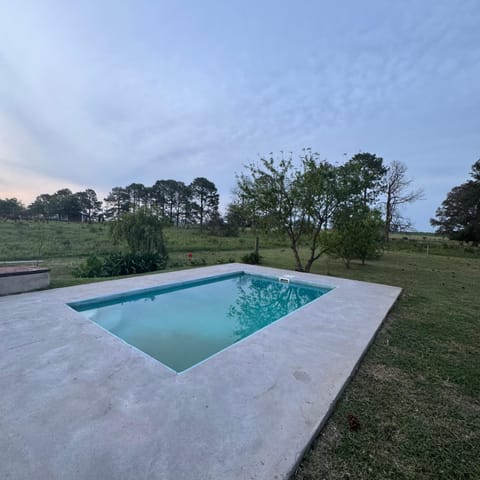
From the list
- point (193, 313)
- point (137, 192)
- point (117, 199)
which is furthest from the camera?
point (117, 199)

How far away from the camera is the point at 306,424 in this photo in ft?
5.47

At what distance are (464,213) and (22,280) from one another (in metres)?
27.6

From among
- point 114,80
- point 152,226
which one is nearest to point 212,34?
point 114,80

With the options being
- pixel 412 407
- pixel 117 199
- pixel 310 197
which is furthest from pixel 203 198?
pixel 412 407

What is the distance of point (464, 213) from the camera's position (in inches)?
785

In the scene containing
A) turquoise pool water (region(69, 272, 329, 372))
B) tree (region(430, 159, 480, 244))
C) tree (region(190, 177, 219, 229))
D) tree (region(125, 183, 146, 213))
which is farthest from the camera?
tree (region(125, 183, 146, 213))

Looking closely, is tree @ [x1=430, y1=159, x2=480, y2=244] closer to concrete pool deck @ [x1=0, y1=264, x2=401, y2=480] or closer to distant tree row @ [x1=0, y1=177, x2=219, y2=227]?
distant tree row @ [x1=0, y1=177, x2=219, y2=227]

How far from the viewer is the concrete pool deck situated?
4.43 feet

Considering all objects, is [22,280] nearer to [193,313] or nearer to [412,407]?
[193,313]

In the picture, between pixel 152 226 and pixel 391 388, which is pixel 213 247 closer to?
pixel 152 226

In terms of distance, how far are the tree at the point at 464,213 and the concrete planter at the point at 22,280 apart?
25.9 meters

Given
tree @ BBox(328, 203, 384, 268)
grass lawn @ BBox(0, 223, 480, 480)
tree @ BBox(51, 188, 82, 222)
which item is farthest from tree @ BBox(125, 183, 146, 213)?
grass lawn @ BBox(0, 223, 480, 480)

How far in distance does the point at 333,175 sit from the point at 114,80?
7508 mm

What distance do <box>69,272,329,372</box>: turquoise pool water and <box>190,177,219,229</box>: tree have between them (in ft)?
73.5
